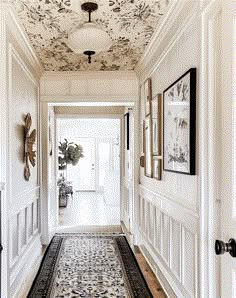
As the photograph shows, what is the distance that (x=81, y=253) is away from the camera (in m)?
4.60

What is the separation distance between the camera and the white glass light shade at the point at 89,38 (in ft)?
9.33

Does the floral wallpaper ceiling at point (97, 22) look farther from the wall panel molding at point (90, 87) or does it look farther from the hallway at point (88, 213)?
the hallway at point (88, 213)

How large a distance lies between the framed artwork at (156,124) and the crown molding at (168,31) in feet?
1.31

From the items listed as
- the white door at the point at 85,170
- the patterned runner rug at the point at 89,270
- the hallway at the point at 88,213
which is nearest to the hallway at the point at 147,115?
the patterned runner rug at the point at 89,270

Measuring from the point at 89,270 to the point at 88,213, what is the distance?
4079 mm

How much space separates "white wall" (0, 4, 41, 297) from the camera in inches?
112

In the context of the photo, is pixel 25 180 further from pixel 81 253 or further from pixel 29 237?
pixel 81 253

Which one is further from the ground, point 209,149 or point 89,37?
point 89,37

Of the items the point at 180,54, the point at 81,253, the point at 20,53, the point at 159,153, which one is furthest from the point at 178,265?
the point at 20,53

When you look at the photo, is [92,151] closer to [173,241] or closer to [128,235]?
[128,235]

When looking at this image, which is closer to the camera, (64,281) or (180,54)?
(180,54)

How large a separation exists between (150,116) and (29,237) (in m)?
1.99

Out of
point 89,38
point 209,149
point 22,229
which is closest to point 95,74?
point 89,38

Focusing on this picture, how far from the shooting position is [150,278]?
368 centimetres
